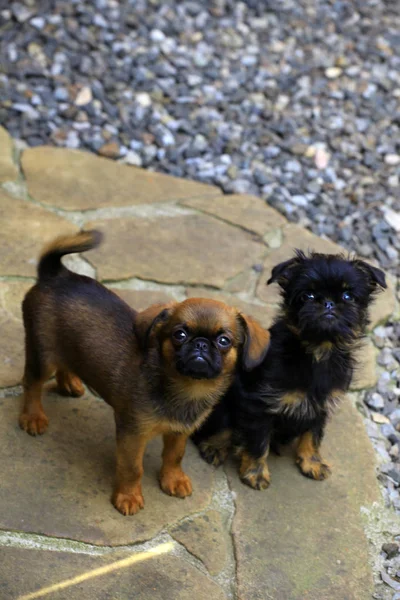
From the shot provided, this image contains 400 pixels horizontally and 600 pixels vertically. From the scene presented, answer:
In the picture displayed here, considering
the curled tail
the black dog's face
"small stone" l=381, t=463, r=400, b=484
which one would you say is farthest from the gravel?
the curled tail

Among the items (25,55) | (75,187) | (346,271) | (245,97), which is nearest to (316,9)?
(245,97)

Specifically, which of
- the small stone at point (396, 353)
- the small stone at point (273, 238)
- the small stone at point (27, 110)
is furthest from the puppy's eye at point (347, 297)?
the small stone at point (27, 110)

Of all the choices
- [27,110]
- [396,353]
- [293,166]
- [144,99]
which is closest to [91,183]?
[27,110]

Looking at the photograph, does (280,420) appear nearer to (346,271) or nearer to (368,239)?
(346,271)

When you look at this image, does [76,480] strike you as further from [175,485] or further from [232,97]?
[232,97]

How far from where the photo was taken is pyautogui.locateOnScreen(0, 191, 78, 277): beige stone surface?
4.91 m

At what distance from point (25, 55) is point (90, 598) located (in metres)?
4.85

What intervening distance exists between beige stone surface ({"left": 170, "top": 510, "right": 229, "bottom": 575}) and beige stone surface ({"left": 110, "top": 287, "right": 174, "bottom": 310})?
144cm

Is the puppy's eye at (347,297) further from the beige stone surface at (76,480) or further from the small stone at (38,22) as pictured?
the small stone at (38,22)

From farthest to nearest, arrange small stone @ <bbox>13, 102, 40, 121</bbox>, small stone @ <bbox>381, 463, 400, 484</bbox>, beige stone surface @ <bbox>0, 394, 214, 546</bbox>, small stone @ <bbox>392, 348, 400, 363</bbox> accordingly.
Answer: small stone @ <bbox>13, 102, 40, 121</bbox>
small stone @ <bbox>392, 348, 400, 363</bbox>
small stone @ <bbox>381, 463, 400, 484</bbox>
beige stone surface @ <bbox>0, 394, 214, 546</bbox>

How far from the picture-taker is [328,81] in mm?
7426

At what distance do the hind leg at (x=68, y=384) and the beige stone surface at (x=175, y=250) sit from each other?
884 mm

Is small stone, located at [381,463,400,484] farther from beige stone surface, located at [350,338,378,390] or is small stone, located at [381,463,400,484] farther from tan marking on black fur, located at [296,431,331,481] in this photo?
beige stone surface, located at [350,338,378,390]

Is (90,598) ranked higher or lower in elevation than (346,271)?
lower
